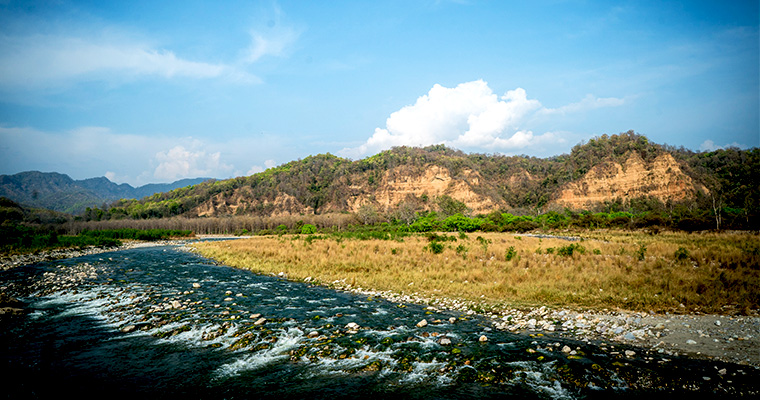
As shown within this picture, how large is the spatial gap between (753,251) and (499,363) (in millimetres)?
19066

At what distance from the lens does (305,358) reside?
28.8ft

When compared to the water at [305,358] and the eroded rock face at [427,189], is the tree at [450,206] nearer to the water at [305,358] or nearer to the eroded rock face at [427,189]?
the eroded rock face at [427,189]

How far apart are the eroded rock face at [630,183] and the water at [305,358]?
119587mm

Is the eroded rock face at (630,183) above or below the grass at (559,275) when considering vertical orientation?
above

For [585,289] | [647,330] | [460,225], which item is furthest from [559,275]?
[460,225]

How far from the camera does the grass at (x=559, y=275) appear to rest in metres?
12.4

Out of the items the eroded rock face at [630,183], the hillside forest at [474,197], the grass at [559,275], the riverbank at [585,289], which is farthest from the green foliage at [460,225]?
the eroded rock face at [630,183]

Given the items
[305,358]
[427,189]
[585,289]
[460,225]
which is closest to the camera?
[305,358]

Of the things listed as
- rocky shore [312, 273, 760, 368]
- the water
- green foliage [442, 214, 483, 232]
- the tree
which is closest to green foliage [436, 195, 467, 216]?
the tree

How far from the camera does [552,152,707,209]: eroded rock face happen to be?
99.9 m

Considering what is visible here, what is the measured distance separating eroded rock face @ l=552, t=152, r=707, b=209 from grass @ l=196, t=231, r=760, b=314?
10552 centimetres

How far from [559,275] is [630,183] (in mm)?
120466

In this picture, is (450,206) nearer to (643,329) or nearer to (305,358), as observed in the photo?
(643,329)

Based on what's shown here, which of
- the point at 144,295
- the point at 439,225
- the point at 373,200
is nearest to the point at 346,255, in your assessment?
the point at 144,295
